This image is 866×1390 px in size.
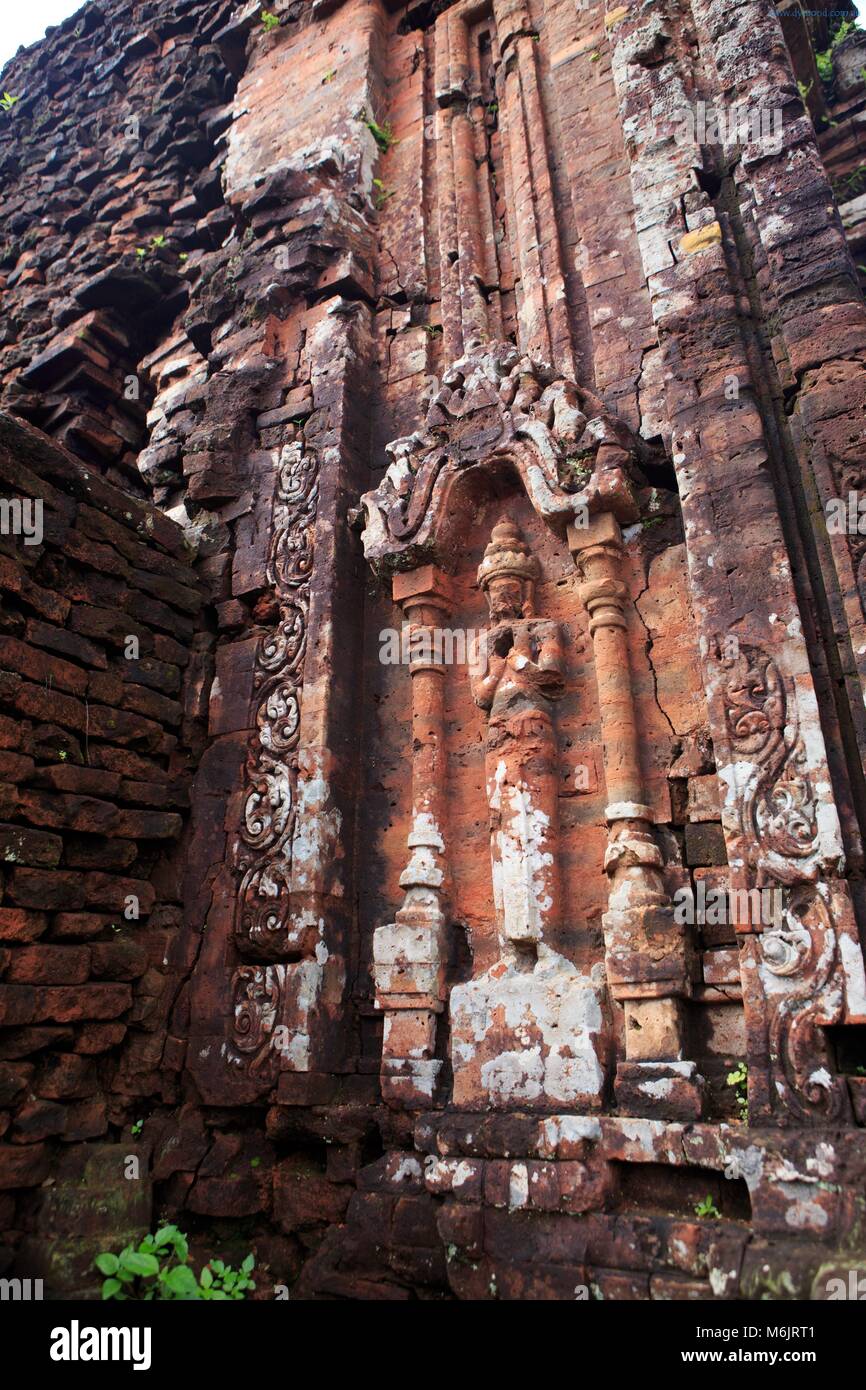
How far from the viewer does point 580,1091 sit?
13.5 feet

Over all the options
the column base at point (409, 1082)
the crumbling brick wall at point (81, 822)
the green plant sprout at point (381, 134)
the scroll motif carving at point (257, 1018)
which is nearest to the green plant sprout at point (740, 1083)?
the column base at point (409, 1082)

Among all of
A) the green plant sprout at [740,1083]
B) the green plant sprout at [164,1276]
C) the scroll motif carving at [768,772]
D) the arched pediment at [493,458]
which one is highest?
the arched pediment at [493,458]

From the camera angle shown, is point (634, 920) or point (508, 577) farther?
point (508, 577)

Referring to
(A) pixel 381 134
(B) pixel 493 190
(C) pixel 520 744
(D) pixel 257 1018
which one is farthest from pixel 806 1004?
(A) pixel 381 134

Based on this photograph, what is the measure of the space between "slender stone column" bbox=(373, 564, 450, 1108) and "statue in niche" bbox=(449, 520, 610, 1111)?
20 centimetres

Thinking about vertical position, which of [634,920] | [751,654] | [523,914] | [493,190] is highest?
[493,190]

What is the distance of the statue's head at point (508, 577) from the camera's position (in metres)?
5.36

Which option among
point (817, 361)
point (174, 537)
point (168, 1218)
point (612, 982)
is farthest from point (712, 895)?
point (174, 537)

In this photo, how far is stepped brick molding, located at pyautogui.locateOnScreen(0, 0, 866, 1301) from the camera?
12.7ft

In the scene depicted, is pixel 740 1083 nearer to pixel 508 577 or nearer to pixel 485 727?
pixel 485 727

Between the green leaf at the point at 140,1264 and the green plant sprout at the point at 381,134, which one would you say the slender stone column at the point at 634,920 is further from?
the green plant sprout at the point at 381,134

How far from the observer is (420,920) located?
4902mm

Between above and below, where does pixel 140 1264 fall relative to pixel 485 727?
below

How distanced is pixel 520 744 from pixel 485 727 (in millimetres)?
486
